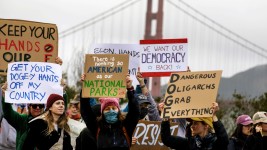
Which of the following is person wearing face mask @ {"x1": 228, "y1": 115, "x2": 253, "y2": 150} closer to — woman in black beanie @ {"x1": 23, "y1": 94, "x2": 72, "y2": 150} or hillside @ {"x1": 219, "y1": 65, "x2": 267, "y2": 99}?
woman in black beanie @ {"x1": 23, "y1": 94, "x2": 72, "y2": 150}

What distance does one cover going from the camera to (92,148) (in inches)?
410

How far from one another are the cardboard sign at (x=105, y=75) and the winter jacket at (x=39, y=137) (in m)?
0.65

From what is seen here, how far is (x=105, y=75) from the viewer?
10492 millimetres

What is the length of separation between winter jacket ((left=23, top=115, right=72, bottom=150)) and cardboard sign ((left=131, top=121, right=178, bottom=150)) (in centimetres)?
208

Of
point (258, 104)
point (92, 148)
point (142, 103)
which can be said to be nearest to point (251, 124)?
point (142, 103)

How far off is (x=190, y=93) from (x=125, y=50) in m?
2.86

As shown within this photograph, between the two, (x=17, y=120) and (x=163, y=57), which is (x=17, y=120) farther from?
(x=163, y=57)

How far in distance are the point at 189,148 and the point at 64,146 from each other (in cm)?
129

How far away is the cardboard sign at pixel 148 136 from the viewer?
11.7m

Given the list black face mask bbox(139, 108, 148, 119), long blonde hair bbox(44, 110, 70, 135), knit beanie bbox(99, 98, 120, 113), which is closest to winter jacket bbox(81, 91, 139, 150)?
knit beanie bbox(99, 98, 120, 113)

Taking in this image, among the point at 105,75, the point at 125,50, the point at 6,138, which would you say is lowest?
the point at 6,138

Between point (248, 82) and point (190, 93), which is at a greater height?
point (190, 93)

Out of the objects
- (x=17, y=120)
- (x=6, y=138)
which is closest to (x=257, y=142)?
(x=17, y=120)

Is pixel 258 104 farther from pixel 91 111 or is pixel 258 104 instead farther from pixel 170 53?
pixel 91 111
